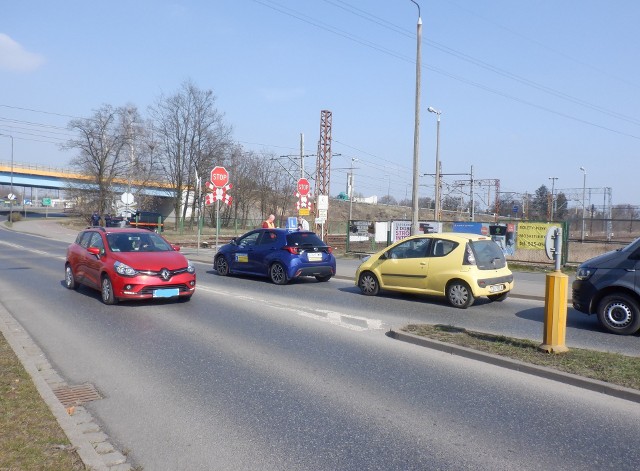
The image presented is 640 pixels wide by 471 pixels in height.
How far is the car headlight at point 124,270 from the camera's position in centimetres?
1118

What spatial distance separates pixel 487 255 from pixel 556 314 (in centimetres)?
478

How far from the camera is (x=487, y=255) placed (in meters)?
12.1

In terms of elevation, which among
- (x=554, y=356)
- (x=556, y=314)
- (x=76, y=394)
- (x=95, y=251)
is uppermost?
(x=95, y=251)

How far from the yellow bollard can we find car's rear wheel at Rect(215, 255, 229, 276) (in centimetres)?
1138

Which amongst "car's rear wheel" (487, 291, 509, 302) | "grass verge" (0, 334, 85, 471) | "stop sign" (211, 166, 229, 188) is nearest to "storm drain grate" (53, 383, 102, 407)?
"grass verge" (0, 334, 85, 471)

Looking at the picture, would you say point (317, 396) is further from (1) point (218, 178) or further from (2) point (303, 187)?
(2) point (303, 187)

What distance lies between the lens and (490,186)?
57.5m

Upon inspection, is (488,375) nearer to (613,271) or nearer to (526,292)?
(613,271)

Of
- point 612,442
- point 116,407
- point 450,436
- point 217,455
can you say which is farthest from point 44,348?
point 612,442

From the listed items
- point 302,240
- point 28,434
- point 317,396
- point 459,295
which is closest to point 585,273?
point 459,295

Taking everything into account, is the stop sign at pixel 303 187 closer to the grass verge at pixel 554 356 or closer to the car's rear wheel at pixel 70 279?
the car's rear wheel at pixel 70 279

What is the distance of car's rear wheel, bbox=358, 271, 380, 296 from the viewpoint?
44.3 ft

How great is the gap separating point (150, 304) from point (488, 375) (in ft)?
24.3

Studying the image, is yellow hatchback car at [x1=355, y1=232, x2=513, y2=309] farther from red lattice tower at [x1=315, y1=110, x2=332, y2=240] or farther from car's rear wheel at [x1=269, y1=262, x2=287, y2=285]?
red lattice tower at [x1=315, y1=110, x2=332, y2=240]
